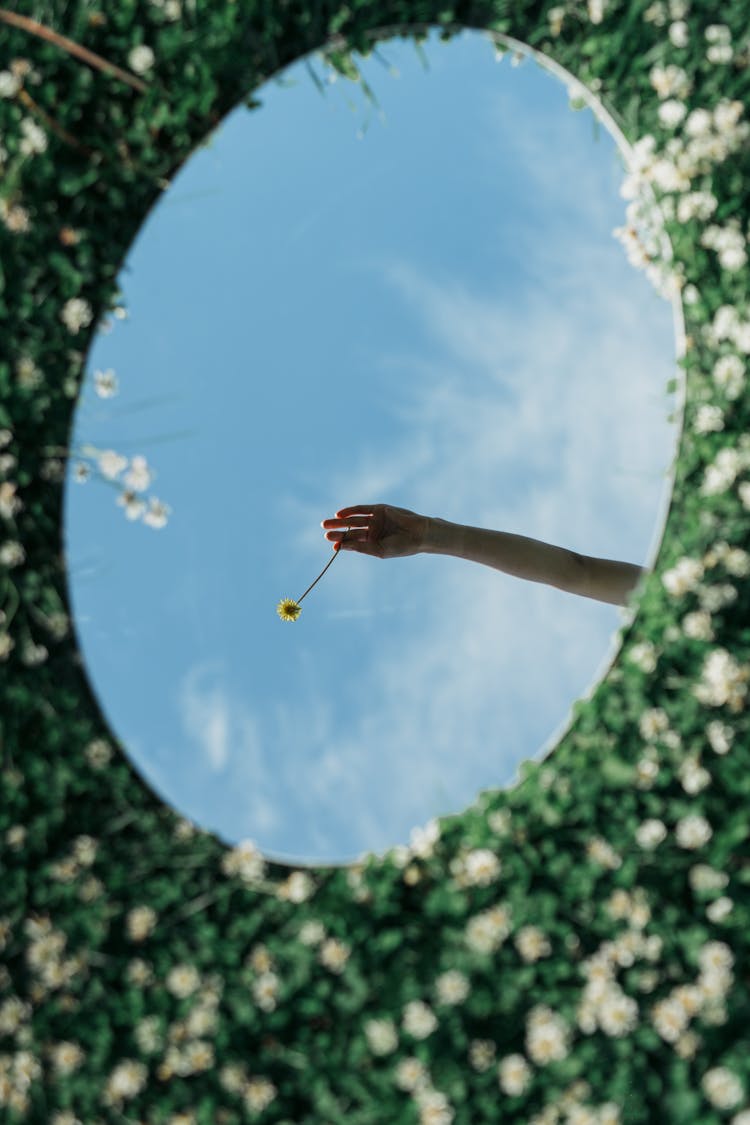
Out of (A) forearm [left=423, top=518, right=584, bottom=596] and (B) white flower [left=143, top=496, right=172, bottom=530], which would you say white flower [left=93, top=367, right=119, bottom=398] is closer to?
(B) white flower [left=143, top=496, right=172, bottom=530]

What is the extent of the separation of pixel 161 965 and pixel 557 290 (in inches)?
60.2

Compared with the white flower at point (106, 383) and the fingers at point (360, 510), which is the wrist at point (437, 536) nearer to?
the fingers at point (360, 510)

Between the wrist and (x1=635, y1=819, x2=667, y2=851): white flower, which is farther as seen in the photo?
the wrist

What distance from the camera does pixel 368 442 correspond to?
210 cm

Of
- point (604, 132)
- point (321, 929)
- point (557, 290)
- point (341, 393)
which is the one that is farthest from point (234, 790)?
point (604, 132)

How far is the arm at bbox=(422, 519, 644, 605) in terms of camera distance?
6.28ft

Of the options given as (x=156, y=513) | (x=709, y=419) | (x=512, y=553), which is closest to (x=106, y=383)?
(x=156, y=513)

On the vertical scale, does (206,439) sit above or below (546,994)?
above

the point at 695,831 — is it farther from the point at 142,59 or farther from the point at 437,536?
the point at 142,59

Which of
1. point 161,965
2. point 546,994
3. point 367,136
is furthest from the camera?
point 367,136

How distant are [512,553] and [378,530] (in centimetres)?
28

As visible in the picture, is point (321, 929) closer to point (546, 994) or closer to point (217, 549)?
point (546, 994)

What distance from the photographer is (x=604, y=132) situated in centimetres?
194

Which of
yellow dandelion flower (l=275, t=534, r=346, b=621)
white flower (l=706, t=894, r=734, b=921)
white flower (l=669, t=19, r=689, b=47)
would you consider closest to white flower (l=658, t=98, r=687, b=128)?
white flower (l=669, t=19, r=689, b=47)
